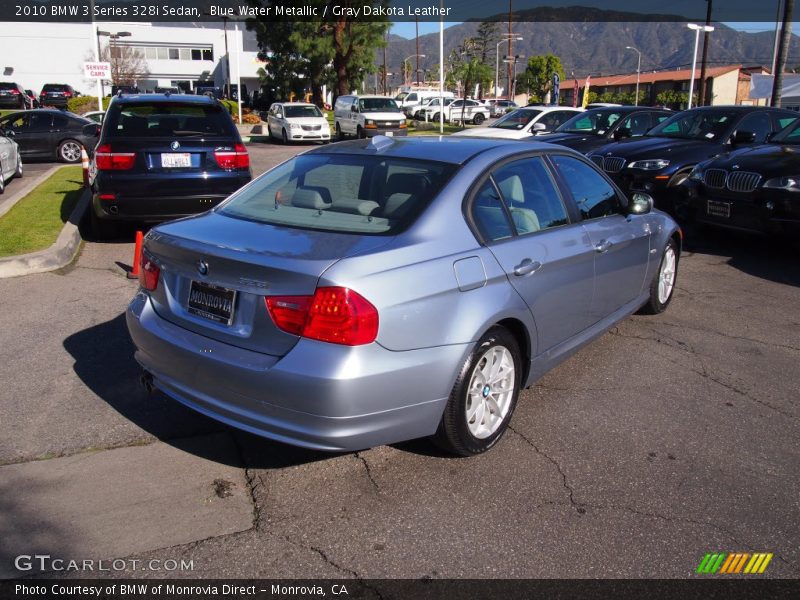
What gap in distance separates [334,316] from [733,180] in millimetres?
7114

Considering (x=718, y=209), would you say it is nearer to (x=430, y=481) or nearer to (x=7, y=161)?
(x=430, y=481)

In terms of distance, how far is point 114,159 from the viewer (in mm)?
8023

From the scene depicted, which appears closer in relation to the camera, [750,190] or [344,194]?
[344,194]

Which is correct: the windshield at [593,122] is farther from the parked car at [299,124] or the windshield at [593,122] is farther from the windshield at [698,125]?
the parked car at [299,124]

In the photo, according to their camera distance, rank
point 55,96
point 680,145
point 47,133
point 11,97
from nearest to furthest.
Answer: point 680,145, point 47,133, point 11,97, point 55,96

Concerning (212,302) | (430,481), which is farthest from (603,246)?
(212,302)

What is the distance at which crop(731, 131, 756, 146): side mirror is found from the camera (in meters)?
10.3

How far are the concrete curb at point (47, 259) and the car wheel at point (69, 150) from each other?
12764 millimetres

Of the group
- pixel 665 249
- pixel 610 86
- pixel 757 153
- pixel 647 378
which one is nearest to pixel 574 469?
pixel 647 378

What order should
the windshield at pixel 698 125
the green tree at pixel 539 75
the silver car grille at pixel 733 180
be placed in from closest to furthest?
the silver car grille at pixel 733 180 → the windshield at pixel 698 125 → the green tree at pixel 539 75

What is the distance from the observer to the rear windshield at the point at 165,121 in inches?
324

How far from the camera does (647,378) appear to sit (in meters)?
4.98

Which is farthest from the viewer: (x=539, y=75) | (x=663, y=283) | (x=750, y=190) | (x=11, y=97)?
(x=539, y=75)

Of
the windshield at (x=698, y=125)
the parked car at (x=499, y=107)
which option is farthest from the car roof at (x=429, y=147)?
the parked car at (x=499, y=107)
